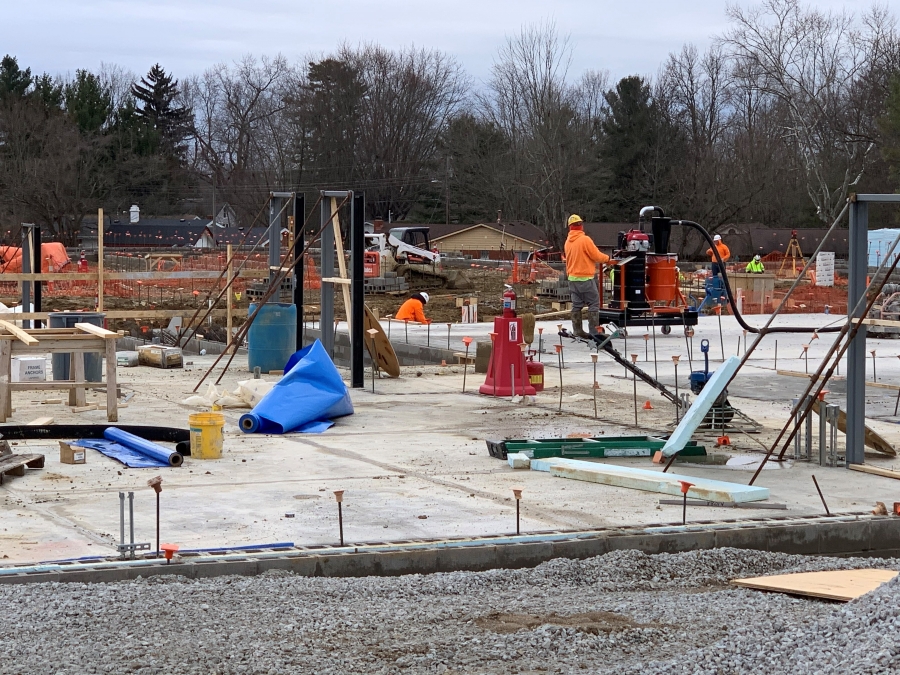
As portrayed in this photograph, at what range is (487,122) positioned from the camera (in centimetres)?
8319

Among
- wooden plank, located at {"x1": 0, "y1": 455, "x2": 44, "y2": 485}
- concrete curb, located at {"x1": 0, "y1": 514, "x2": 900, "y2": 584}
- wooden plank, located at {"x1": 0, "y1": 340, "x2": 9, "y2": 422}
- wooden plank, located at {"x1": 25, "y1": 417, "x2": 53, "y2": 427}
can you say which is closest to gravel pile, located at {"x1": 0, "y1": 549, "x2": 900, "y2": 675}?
concrete curb, located at {"x1": 0, "y1": 514, "x2": 900, "y2": 584}

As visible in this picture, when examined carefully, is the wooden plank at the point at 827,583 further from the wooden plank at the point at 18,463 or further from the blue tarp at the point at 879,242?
the blue tarp at the point at 879,242

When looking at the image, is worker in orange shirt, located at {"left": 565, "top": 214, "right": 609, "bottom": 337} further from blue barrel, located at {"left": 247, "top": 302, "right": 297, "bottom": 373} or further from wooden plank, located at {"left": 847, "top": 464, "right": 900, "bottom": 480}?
wooden plank, located at {"left": 847, "top": 464, "right": 900, "bottom": 480}

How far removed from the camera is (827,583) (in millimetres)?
7027

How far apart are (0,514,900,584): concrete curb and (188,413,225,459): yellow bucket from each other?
4006 millimetres

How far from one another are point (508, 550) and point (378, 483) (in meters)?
2.68

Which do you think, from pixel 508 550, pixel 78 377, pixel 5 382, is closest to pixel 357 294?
pixel 78 377

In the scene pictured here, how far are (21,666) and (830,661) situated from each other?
3.63m

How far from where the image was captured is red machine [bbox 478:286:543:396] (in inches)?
640

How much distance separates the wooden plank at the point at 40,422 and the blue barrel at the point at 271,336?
5687mm

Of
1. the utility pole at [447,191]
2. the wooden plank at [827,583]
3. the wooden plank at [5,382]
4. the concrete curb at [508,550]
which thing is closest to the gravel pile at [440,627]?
the wooden plank at [827,583]

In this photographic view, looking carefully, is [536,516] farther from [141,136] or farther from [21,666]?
[141,136]

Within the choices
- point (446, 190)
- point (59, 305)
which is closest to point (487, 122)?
point (446, 190)

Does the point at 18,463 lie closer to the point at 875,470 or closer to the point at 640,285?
the point at 875,470
